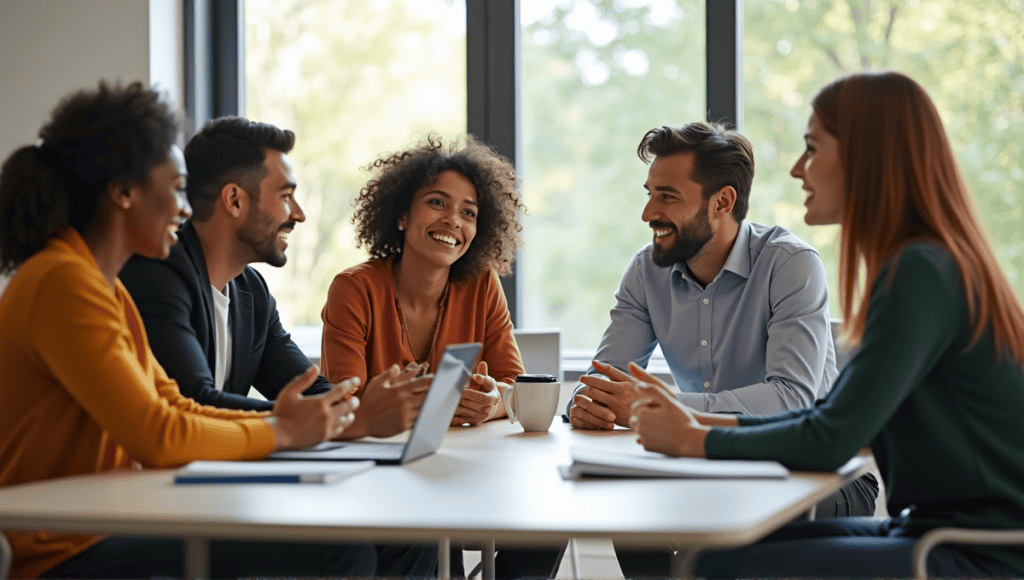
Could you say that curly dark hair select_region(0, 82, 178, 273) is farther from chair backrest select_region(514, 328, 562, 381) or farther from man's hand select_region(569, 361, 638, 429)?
chair backrest select_region(514, 328, 562, 381)

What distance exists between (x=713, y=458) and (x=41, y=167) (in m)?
1.17

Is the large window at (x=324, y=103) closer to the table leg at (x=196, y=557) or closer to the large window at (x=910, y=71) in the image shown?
the large window at (x=910, y=71)

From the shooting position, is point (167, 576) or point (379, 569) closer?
point (167, 576)

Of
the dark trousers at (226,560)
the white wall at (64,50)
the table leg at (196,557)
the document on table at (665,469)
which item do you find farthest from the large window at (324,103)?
the table leg at (196,557)

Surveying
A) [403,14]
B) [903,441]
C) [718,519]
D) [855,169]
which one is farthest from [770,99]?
[718,519]

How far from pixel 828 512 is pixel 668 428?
0.85 metres

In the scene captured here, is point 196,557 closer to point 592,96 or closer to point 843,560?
point 843,560

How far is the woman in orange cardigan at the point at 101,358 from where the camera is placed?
4.21 ft

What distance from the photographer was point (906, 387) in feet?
4.21

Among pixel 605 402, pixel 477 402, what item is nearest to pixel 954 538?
pixel 605 402

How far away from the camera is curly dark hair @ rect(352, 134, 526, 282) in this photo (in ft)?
8.82

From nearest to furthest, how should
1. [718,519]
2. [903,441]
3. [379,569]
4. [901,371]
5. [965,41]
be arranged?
[718,519] → [901,371] → [903,441] → [379,569] → [965,41]

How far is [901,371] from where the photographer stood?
1.26m

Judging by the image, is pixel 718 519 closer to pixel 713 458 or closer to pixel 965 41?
pixel 713 458
